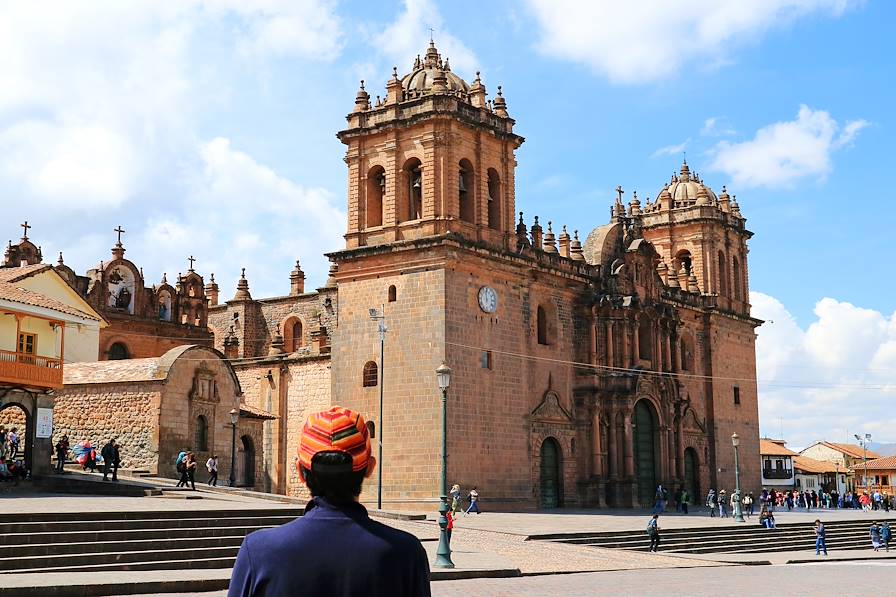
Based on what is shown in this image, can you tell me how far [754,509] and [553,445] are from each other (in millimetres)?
14456

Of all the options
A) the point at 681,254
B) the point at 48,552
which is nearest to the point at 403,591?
the point at 48,552

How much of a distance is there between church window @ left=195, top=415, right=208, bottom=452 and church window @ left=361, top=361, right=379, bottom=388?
17.7ft

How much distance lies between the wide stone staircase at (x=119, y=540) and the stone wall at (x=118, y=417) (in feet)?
38.7

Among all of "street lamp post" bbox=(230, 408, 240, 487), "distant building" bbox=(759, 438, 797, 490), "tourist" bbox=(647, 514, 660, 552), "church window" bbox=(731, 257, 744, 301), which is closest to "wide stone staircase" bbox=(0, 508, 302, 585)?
"tourist" bbox=(647, 514, 660, 552)

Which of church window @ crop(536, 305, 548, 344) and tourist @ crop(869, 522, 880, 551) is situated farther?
church window @ crop(536, 305, 548, 344)

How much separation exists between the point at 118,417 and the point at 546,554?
52.6 feet

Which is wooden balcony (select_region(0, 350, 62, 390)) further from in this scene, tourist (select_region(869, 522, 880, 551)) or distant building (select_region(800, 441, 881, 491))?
distant building (select_region(800, 441, 881, 491))

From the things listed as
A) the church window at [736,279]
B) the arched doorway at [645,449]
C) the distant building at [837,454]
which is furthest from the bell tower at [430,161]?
the distant building at [837,454]

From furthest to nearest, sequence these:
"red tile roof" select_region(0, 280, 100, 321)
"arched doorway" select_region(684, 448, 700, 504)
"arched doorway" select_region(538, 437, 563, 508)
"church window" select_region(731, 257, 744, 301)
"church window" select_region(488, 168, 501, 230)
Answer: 1. "church window" select_region(731, 257, 744, 301)
2. "arched doorway" select_region(684, 448, 700, 504)
3. "arched doorway" select_region(538, 437, 563, 508)
4. "church window" select_region(488, 168, 501, 230)
5. "red tile roof" select_region(0, 280, 100, 321)

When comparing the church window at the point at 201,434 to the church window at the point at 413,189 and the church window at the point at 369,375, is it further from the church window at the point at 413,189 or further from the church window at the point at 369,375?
the church window at the point at 413,189

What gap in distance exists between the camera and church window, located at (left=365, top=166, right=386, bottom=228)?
37094 millimetres

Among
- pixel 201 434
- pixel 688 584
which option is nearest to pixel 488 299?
pixel 201 434

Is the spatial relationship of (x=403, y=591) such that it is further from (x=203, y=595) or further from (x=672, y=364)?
(x=672, y=364)

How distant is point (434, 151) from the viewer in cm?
3541
